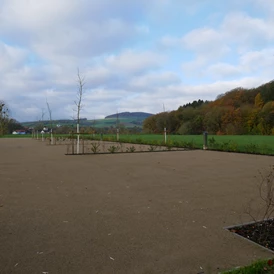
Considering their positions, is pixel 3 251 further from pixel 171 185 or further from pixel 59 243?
pixel 171 185

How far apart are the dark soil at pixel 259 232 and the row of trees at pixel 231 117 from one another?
42748mm

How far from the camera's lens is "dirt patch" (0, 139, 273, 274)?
8.71 ft

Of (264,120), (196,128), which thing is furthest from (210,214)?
(196,128)

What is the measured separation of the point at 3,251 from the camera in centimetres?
290

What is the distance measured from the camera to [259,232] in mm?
3324

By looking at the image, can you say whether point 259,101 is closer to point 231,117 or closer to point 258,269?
point 231,117

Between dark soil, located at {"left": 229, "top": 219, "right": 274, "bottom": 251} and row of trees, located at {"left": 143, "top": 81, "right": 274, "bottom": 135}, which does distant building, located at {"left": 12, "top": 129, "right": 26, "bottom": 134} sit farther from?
dark soil, located at {"left": 229, "top": 219, "right": 274, "bottom": 251}

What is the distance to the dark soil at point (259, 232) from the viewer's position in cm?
309

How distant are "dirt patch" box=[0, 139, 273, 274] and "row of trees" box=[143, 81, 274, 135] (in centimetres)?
4135

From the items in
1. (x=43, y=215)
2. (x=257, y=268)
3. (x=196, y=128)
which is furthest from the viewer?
(x=196, y=128)

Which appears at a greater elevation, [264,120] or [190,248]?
[264,120]

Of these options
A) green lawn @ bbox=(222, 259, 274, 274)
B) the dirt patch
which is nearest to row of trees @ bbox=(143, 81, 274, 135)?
the dirt patch

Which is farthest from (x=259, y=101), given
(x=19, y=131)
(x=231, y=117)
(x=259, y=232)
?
(x=259, y=232)

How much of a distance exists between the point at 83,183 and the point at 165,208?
8.99 ft
